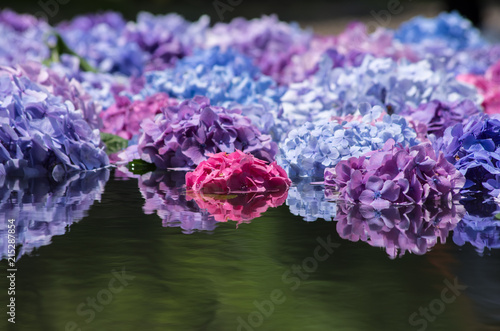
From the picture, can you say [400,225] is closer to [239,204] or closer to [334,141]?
[239,204]

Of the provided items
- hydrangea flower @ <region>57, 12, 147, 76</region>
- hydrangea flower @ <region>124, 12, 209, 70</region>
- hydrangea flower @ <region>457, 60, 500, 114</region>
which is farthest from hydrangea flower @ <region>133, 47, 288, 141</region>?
Result: hydrangea flower @ <region>124, 12, 209, 70</region>

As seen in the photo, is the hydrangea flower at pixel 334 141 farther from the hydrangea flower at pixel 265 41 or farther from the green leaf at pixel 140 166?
the hydrangea flower at pixel 265 41

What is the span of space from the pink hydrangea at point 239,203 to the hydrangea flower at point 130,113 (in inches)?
61.1

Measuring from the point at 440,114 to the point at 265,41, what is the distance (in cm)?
453

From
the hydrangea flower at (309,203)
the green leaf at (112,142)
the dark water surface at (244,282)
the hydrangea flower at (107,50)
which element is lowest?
the dark water surface at (244,282)

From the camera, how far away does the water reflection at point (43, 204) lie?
Result: 3350 mm

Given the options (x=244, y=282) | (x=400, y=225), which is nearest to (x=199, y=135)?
(x=400, y=225)

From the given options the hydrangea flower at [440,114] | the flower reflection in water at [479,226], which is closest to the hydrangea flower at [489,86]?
the hydrangea flower at [440,114]

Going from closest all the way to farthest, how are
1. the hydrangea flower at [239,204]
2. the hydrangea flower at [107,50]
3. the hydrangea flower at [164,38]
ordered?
the hydrangea flower at [239,204]
the hydrangea flower at [107,50]
the hydrangea flower at [164,38]

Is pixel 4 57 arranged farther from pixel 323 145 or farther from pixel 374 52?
pixel 323 145

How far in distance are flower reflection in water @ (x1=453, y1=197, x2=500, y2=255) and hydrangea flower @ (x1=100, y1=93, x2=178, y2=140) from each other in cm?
226

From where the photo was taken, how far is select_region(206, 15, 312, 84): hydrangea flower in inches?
327

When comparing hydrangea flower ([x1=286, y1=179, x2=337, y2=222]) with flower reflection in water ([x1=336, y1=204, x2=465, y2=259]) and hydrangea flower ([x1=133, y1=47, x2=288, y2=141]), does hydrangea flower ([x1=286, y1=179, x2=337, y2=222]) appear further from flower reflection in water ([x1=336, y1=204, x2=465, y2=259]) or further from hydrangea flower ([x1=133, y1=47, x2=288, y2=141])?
hydrangea flower ([x1=133, y1=47, x2=288, y2=141])

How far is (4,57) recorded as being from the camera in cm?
781
